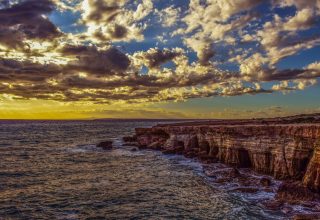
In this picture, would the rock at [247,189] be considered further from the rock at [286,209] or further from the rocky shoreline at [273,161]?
the rock at [286,209]

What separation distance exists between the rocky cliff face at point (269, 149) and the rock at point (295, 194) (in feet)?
3.54

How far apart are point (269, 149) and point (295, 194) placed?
11.0 meters

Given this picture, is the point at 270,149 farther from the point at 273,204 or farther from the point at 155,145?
the point at 155,145

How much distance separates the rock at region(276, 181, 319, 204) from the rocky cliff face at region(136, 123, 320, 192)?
3.54ft

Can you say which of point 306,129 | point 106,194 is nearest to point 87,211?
point 106,194

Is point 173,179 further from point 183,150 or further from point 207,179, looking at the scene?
point 183,150

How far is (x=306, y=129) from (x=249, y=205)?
11843 mm

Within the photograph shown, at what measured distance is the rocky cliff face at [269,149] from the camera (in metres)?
33.8

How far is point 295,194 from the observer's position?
29.1 m

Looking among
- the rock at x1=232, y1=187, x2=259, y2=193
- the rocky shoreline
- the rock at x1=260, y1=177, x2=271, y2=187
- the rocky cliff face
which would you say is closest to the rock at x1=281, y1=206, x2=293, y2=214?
the rocky shoreline

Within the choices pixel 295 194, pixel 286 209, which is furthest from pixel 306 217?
pixel 295 194

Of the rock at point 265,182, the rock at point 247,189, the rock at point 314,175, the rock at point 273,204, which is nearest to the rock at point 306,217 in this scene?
the rock at point 273,204

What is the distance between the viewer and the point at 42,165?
169 ft

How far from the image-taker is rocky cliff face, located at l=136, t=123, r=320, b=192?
33.8 metres
